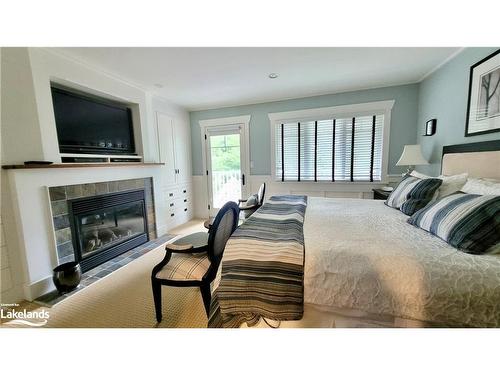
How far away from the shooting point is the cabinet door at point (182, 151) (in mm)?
3969

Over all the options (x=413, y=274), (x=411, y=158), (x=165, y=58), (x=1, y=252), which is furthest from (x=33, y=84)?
(x=411, y=158)

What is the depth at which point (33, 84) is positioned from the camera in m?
1.83

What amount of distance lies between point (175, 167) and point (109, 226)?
5.30 feet

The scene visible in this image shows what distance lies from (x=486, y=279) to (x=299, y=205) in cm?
134

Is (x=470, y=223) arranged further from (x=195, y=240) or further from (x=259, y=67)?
(x=259, y=67)

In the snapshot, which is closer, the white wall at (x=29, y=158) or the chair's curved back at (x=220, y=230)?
the chair's curved back at (x=220, y=230)

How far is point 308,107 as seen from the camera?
354 cm

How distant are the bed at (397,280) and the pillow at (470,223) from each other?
51 mm

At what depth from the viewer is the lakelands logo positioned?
1.55m

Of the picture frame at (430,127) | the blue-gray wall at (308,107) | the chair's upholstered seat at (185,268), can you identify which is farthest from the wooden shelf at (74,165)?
the picture frame at (430,127)

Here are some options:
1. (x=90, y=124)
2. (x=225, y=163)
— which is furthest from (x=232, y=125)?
(x=90, y=124)

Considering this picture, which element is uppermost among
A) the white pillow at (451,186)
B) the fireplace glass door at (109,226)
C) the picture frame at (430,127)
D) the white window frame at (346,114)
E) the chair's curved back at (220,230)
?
the white window frame at (346,114)

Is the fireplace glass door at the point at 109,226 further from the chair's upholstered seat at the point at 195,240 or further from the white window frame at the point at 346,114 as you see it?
the white window frame at the point at 346,114
